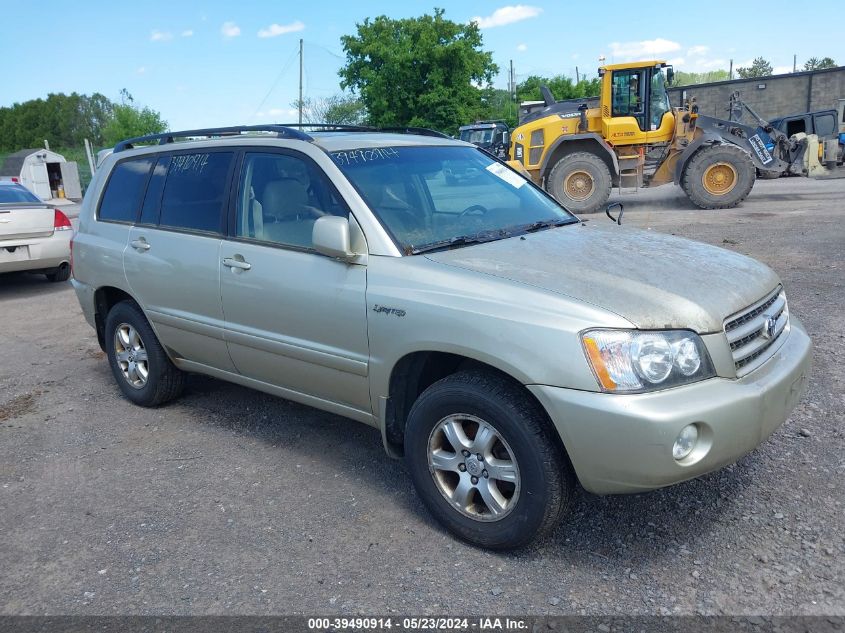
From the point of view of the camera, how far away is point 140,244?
4688 millimetres

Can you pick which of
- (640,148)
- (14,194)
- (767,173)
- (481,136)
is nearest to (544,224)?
(14,194)

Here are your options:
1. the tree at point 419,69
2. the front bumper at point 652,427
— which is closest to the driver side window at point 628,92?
the front bumper at point 652,427

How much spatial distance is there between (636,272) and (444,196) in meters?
1.41

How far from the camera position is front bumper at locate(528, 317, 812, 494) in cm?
261

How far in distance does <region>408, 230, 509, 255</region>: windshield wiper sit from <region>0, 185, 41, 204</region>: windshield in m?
8.42

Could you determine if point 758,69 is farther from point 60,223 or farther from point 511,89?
point 60,223

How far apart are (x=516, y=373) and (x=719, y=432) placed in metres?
0.79

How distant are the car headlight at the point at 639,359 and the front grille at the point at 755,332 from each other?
0.89 feet

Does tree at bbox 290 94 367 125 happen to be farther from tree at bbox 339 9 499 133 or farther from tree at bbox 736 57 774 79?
tree at bbox 736 57 774 79

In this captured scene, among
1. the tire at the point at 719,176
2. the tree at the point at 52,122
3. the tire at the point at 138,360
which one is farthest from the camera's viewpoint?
the tree at the point at 52,122

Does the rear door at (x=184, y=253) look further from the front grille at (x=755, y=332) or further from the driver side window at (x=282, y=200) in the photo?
the front grille at (x=755, y=332)

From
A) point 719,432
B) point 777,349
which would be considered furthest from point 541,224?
point 719,432

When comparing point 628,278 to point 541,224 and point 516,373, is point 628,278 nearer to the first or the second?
point 516,373

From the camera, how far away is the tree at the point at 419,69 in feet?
135
